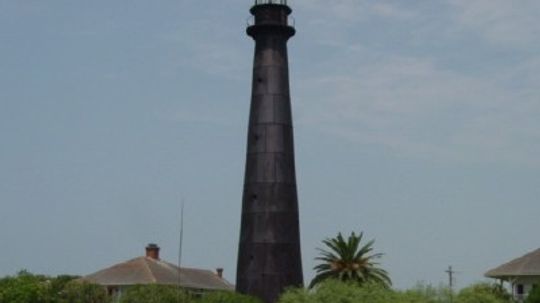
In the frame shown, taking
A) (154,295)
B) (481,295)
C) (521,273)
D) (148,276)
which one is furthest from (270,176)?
(148,276)

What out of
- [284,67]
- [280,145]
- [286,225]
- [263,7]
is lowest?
[286,225]

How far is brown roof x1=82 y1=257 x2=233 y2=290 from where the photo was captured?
84.2m

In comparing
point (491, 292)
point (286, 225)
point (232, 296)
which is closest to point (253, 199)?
point (286, 225)

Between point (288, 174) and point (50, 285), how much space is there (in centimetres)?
2705

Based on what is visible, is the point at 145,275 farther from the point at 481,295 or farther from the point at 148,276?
the point at 481,295

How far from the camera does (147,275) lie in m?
84.3

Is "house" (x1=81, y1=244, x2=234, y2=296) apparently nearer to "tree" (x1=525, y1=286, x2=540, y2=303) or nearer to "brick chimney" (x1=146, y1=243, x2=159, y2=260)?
"brick chimney" (x1=146, y1=243, x2=159, y2=260)

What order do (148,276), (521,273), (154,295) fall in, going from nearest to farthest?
(154,295)
(521,273)
(148,276)

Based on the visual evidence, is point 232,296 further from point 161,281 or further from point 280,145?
point 161,281

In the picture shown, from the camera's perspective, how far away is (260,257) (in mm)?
58000

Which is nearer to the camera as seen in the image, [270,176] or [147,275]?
[270,176]

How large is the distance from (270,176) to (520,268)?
973 inches

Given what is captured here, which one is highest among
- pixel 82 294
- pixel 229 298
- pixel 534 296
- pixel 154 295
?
pixel 82 294

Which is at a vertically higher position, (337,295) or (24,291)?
(24,291)
